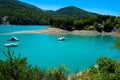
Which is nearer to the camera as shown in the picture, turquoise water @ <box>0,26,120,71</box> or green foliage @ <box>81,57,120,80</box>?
green foliage @ <box>81,57,120,80</box>

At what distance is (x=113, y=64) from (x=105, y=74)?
856 millimetres

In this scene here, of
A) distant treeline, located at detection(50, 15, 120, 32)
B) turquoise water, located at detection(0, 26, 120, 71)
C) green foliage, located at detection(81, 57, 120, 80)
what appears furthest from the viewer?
distant treeline, located at detection(50, 15, 120, 32)

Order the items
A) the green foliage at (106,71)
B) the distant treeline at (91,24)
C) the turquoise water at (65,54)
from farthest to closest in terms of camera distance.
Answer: the distant treeline at (91,24) → the turquoise water at (65,54) → the green foliage at (106,71)

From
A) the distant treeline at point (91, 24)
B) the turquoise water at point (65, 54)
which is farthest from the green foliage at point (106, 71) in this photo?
the distant treeline at point (91, 24)

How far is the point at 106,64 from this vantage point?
9.93m

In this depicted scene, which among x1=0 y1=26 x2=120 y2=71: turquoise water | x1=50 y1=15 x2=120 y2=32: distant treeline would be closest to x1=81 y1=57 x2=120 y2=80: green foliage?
x1=0 y1=26 x2=120 y2=71: turquoise water

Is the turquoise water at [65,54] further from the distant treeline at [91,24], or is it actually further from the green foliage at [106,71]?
the distant treeline at [91,24]

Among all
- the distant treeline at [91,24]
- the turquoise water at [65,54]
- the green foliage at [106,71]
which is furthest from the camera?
the distant treeline at [91,24]

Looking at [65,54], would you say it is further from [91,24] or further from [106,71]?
[91,24]

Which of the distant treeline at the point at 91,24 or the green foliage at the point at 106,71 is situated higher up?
the green foliage at the point at 106,71

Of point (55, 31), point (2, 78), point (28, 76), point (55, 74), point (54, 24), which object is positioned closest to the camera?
point (2, 78)

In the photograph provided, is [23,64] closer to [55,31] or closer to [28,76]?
[28,76]

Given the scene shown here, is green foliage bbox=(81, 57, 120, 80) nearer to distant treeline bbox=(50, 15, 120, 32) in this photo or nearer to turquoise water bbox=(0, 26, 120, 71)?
turquoise water bbox=(0, 26, 120, 71)

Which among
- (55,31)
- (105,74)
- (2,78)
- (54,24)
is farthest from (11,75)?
(54,24)
